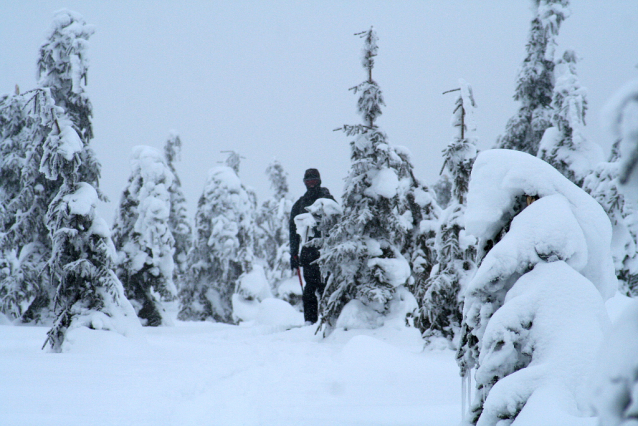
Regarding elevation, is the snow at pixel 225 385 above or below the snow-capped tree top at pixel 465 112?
below

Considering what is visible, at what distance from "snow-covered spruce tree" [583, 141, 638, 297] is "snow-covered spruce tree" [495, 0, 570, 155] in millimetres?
4703

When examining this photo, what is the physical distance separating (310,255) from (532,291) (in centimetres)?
838

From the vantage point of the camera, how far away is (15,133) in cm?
1675

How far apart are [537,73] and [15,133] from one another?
757 inches

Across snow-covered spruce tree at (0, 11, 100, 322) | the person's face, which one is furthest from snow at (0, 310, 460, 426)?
the person's face

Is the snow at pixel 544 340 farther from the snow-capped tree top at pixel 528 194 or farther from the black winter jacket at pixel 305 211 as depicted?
the black winter jacket at pixel 305 211

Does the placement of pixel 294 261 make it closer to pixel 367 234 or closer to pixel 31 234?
pixel 367 234

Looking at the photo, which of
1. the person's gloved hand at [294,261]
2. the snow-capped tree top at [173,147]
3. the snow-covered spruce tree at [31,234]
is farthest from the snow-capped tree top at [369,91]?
the snow-capped tree top at [173,147]

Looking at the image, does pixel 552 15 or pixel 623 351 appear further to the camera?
pixel 552 15

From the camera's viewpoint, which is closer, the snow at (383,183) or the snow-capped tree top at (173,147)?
the snow at (383,183)

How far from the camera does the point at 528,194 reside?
322cm

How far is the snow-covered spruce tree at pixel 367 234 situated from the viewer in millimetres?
9289

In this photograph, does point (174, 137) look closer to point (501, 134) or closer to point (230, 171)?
point (230, 171)

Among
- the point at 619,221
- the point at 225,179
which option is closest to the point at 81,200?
the point at 619,221
